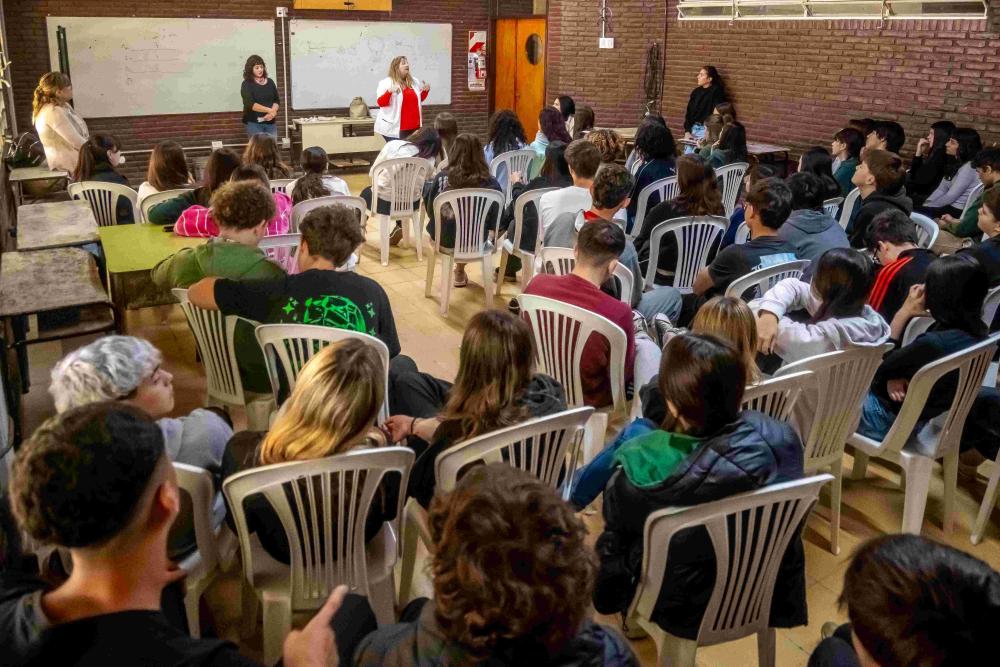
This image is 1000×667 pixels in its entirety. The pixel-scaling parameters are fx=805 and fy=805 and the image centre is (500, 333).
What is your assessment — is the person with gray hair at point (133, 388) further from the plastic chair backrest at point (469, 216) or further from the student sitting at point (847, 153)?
the student sitting at point (847, 153)

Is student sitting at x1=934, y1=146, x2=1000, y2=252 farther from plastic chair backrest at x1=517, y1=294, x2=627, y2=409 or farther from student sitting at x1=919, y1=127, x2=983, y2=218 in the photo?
plastic chair backrest at x1=517, y1=294, x2=627, y2=409

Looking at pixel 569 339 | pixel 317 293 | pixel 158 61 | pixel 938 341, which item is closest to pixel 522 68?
pixel 158 61

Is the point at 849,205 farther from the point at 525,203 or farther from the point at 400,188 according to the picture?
the point at 400,188

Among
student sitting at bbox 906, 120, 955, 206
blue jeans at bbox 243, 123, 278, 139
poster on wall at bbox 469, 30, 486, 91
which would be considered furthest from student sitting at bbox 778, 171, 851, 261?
poster on wall at bbox 469, 30, 486, 91

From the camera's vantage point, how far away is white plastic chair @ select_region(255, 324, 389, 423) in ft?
8.62

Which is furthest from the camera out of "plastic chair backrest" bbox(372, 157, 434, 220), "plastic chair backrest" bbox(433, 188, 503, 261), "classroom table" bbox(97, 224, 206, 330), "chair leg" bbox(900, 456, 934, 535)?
"plastic chair backrest" bbox(372, 157, 434, 220)

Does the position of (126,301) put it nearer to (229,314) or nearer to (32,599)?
(229,314)

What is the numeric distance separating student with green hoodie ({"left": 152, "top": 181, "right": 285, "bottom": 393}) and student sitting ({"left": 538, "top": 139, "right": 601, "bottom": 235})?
174cm

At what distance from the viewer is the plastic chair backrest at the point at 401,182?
566cm

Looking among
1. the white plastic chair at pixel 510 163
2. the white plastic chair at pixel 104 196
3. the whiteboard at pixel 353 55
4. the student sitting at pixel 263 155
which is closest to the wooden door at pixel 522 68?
the whiteboard at pixel 353 55

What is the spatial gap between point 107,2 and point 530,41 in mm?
5198

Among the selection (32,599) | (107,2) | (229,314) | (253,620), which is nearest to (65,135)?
(107,2)

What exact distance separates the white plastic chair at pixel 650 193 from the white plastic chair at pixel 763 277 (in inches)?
74.0

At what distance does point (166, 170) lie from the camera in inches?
179
